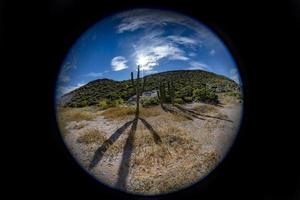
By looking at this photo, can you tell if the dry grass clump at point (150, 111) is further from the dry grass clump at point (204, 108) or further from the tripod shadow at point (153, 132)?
the dry grass clump at point (204, 108)

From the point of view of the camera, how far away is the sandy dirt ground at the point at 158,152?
306 cm

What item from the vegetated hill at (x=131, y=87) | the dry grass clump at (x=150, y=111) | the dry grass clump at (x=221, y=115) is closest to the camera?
the dry grass clump at (x=221, y=115)

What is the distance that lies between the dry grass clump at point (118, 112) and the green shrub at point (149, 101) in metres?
0.29

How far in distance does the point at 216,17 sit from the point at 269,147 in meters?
0.97

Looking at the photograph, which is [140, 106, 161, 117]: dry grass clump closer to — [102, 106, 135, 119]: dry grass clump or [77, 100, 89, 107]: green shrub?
[102, 106, 135, 119]: dry grass clump

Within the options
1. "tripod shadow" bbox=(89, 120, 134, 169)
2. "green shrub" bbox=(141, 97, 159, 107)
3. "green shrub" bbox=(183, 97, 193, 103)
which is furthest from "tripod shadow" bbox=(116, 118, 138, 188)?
"green shrub" bbox=(183, 97, 193, 103)

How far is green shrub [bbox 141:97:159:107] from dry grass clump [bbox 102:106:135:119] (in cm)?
29

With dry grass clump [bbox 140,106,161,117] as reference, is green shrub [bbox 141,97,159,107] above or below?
above

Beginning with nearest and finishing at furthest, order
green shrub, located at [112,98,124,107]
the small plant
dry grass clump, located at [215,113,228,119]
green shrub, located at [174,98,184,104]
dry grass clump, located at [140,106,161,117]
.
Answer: dry grass clump, located at [215,113,228,119], the small plant, dry grass clump, located at [140,106,161,117], green shrub, located at [112,98,124,107], green shrub, located at [174,98,184,104]

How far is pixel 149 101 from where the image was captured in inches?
298

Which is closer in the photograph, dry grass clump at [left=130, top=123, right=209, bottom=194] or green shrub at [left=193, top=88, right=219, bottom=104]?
dry grass clump at [left=130, top=123, right=209, bottom=194]

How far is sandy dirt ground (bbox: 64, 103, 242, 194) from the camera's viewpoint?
306 centimetres

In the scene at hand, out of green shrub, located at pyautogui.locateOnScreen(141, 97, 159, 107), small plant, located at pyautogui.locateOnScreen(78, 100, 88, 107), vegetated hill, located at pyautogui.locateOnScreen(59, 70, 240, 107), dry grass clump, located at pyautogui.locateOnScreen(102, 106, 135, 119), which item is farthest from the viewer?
green shrub, located at pyautogui.locateOnScreen(141, 97, 159, 107)

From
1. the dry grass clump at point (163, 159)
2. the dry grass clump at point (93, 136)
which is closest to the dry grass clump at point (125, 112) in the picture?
the dry grass clump at point (163, 159)
